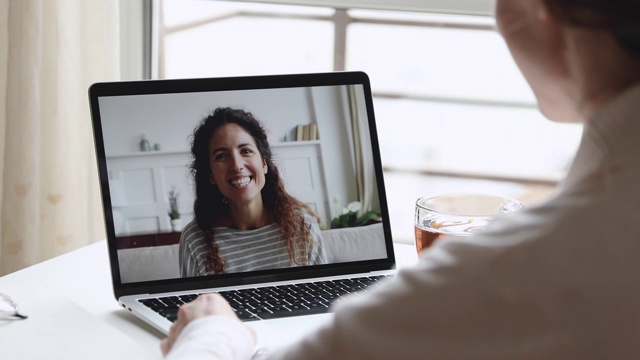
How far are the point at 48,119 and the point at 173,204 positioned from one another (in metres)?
0.69

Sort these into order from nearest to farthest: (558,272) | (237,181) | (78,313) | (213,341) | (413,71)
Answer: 1. (558,272)
2. (213,341)
3. (78,313)
4. (237,181)
5. (413,71)

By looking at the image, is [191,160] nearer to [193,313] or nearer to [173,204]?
[173,204]

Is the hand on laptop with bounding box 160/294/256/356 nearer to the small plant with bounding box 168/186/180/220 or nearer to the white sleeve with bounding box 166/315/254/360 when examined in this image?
the white sleeve with bounding box 166/315/254/360

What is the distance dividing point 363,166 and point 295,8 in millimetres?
823

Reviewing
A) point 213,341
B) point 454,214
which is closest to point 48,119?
point 454,214

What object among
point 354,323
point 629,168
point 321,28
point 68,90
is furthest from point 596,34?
point 321,28

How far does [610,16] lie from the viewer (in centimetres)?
47

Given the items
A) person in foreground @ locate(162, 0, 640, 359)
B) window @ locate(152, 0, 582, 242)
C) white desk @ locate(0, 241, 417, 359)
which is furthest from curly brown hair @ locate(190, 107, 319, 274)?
window @ locate(152, 0, 582, 242)

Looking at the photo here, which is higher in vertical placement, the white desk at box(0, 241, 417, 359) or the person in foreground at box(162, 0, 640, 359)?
the person in foreground at box(162, 0, 640, 359)

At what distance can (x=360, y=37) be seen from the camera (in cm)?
200

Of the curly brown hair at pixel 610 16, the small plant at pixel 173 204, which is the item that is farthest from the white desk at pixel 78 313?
the curly brown hair at pixel 610 16

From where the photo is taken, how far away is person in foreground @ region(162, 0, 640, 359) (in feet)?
1.49

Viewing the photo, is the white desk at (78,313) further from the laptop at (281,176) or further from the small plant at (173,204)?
the small plant at (173,204)

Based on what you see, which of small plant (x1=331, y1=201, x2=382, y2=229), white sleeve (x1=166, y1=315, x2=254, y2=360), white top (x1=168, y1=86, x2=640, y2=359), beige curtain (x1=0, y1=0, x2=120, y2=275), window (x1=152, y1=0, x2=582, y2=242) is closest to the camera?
white top (x1=168, y1=86, x2=640, y2=359)
